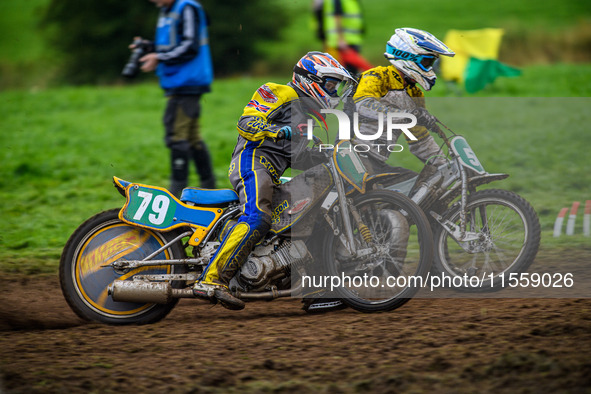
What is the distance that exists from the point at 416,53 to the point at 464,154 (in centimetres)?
90

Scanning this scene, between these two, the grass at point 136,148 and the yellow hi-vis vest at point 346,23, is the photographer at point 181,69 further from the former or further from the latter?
the yellow hi-vis vest at point 346,23

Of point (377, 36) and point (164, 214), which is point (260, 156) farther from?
point (377, 36)

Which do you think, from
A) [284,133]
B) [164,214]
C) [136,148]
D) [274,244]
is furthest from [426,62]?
[136,148]

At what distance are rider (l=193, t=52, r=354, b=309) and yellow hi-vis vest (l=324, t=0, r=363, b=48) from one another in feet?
19.1

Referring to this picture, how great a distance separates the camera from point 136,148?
11789 mm

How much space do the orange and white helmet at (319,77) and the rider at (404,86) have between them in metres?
0.38

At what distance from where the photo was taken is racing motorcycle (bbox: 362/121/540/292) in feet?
18.8

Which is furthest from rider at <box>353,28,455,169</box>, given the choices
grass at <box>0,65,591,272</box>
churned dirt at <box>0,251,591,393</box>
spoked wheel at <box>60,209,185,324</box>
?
spoked wheel at <box>60,209,185,324</box>

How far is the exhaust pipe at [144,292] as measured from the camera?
210 inches

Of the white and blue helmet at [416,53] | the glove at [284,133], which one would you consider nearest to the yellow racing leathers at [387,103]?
the white and blue helmet at [416,53]

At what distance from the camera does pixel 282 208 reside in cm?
547

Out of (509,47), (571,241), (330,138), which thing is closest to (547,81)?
(509,47)

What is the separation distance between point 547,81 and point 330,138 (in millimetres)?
11272

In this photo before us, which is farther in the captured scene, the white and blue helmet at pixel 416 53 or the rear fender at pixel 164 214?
the white and blue helmet at pixel 416 53
